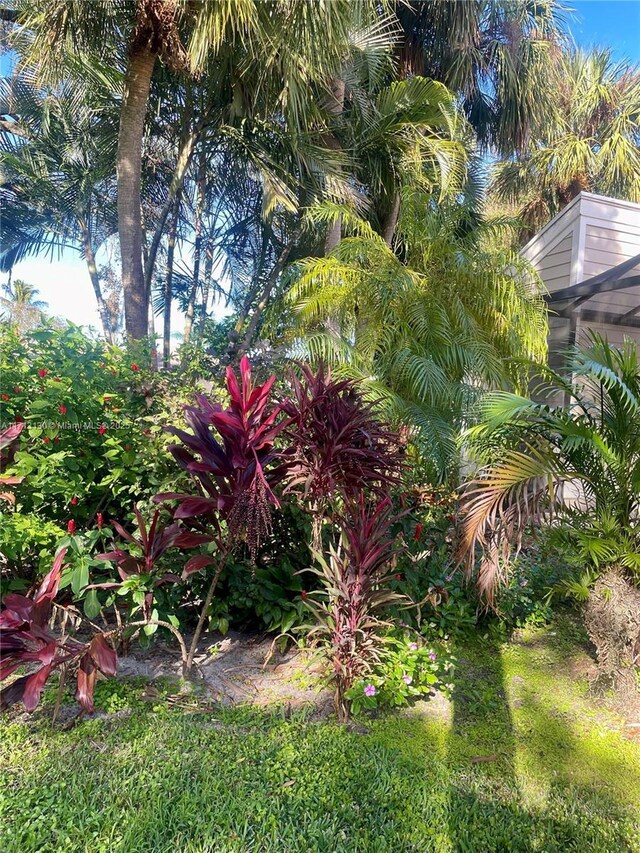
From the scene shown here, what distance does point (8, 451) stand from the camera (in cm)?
262

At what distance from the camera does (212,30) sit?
452 centimetres

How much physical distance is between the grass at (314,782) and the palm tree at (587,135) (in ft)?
30.6

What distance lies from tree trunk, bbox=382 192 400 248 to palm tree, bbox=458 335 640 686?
5606 mm

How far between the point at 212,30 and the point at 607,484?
4932 mm

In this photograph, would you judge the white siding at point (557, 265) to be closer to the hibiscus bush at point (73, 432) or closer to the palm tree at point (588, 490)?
the palm tree at point (588, 490)

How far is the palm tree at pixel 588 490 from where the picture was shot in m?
2.66

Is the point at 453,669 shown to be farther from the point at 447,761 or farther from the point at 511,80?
the point at 511,80

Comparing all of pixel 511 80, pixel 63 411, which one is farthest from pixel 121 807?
pixel 511 80

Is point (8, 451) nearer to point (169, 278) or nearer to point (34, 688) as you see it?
point (34, 688)

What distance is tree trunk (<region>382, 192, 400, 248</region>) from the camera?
25.6 ft

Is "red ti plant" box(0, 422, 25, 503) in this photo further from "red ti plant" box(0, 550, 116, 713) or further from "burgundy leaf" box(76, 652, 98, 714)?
"burgundy leaf" box(76, 652, 98, 714)

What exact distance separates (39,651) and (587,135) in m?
12.4

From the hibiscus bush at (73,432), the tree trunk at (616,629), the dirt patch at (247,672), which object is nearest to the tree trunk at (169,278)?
the hibiscus bush at (73,432)

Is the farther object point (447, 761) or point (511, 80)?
point (511, 80)
